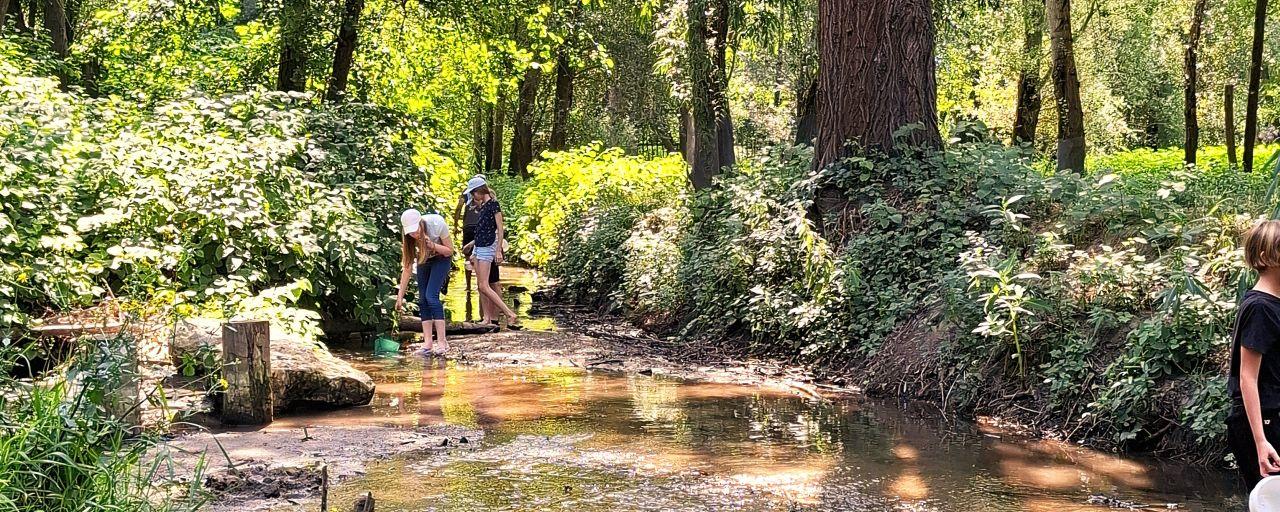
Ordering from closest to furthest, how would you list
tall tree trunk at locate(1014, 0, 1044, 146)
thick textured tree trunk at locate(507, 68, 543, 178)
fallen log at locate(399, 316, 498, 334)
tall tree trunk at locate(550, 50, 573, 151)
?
fallen log at locate(399, 316, 498, 334) < tall tree trunk at locate(1014, 0, 1044, 146) < tall tree trunk at locate(550, 50, 573, 151) < thick textured tree trunk at locate(507, 68, 543, 178)

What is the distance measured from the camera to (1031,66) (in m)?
23.7

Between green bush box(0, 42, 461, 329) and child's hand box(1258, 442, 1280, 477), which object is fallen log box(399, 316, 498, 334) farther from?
child's hand box(1258, 442, 1280, 477)

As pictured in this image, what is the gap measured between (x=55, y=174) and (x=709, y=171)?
9.03m

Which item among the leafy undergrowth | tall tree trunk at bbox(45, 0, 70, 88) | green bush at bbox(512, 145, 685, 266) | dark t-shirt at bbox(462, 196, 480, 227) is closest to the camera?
the leafy undergrowth

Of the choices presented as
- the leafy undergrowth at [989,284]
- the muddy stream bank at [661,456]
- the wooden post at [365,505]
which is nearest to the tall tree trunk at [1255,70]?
the leafy undergrowth at [989,284]

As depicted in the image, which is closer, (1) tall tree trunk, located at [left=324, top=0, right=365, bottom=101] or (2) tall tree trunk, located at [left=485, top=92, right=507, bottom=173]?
(1) tall tree trunk, located at [left=324, top=0, right=365, bottom=101]

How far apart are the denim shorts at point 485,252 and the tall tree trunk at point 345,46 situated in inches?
241

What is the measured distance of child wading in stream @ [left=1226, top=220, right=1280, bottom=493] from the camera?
173 inches

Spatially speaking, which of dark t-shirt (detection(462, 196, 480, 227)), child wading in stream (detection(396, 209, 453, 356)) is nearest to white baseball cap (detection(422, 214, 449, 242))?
child wading in stream (detection(396, 209, 453, 356))

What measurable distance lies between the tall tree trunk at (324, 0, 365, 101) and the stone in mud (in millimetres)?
10318

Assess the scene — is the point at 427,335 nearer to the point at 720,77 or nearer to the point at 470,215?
the point at 470,215

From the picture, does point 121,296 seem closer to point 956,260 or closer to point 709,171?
point 956,260

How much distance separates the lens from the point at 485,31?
1973cm

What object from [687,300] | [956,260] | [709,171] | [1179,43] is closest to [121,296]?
[687,300]
